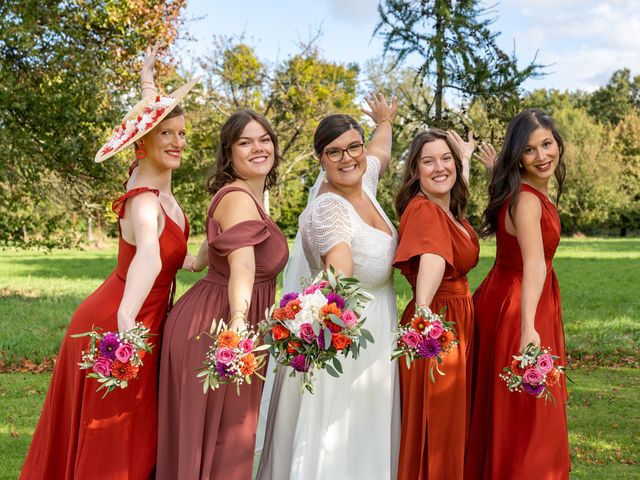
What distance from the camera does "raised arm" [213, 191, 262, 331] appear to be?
12.6 ft

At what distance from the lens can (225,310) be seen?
416cm

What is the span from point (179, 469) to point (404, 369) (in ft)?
4.70

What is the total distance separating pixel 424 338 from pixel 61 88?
9.64 meters

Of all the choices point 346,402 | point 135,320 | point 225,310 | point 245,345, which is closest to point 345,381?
point 346,402

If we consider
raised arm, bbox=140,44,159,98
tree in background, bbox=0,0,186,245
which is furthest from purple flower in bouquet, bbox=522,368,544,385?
tree in background, bbox=0,0,186,245

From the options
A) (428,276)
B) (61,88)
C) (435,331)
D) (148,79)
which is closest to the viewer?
(435,331)

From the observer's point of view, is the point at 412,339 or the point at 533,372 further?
the point at 533,372

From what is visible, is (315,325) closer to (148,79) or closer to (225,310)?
(225,310)

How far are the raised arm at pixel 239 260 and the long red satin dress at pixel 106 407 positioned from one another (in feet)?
1.13

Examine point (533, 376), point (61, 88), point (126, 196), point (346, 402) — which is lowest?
point (346, 402)

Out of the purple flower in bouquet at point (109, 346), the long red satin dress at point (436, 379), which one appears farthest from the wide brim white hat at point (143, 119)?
the long red satin dress at point (436, 379)

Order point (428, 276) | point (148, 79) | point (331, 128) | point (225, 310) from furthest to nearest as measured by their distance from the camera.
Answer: point (148, 79) → point (331, 128) → point (428, 276) → point (225, 310)

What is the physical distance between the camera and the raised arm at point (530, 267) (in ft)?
14.4

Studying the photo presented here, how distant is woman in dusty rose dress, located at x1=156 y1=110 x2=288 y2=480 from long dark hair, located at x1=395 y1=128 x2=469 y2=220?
0.86 meters
